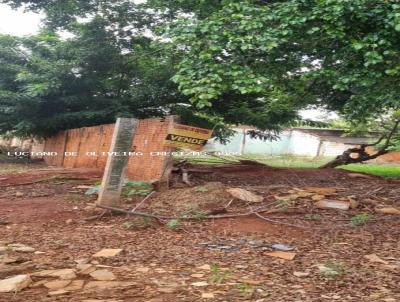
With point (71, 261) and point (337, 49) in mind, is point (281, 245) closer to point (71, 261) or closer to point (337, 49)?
point (71, 261)

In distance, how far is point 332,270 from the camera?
4.17 metres

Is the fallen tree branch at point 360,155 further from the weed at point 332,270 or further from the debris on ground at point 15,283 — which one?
the debris on ground at point 15,283

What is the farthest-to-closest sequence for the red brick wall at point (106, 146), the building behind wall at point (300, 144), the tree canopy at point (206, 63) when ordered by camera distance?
the building behind wall at point (300, 144), the red brick wall at point (106, 146), the tree canopy at point (206, 63)

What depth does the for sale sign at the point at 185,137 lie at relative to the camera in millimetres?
8727

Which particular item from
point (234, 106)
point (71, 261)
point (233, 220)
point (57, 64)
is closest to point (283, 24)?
point (233, 220)

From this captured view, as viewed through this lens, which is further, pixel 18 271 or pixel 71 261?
pixel 71 261

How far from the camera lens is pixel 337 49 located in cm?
684

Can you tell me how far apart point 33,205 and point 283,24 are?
5006mm

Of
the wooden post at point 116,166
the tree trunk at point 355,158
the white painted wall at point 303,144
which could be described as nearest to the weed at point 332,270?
the wooden post at point 116,166

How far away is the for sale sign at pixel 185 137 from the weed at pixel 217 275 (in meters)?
4.67

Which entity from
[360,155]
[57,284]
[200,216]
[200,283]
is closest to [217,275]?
[200,283]

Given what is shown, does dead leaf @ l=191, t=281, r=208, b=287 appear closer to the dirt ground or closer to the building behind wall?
the dirt ground

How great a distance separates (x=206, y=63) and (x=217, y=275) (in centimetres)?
354

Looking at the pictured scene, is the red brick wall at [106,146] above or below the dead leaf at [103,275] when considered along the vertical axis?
above
